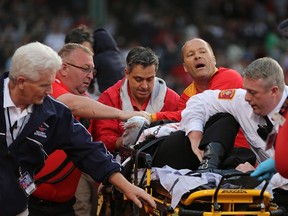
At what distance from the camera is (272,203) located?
19.6 feet

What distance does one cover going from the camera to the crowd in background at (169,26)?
18.3 meters

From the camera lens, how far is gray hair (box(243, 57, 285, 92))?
240 inches

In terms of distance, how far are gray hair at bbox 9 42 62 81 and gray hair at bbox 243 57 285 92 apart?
1370mm

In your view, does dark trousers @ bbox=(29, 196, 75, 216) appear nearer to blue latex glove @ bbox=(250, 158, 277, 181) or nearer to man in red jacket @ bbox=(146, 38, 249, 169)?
man in red jacket @ bbox=(146, 38, 249, 169)

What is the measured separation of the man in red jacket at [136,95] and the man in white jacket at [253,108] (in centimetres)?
93

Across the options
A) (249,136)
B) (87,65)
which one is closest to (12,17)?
(87,65)

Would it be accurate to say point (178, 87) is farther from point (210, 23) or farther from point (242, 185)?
point (242, 185)

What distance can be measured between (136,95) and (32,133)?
76.5 inches

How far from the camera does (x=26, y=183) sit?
19.0 feet

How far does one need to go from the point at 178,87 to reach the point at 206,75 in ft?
32.6

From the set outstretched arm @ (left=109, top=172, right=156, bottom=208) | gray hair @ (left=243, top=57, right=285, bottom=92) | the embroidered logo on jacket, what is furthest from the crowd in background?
the embroidered logo on jacket

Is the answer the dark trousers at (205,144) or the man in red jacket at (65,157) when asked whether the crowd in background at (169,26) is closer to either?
the man in red jacket at (65,157)

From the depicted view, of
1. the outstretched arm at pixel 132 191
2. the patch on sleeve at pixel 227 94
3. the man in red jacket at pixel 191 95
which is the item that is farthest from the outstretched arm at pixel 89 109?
the outstretched arm at pixel 132 191

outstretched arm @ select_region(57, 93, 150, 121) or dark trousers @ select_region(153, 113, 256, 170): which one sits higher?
outstretched arm @ select_region(57, 93, 150, 121)
